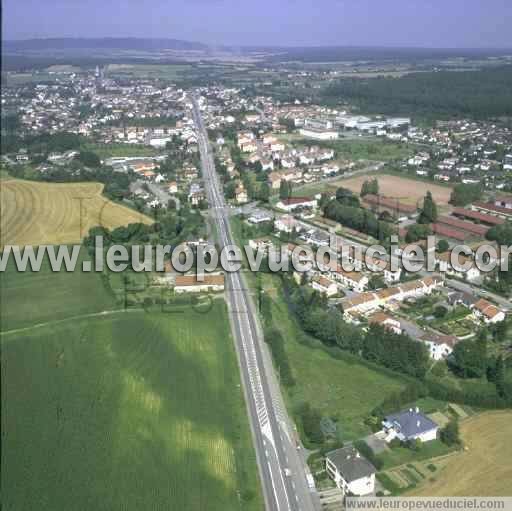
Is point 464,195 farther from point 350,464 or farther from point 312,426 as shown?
point 350,464

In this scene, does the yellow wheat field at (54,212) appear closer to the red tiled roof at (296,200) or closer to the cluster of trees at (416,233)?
the red tiled roof at (296,200)

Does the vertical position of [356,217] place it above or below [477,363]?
above

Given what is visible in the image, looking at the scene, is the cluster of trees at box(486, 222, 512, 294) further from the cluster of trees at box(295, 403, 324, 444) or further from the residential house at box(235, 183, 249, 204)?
the residential house at box(235, 183, 249, 204)

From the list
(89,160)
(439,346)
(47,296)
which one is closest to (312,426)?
(439,346)

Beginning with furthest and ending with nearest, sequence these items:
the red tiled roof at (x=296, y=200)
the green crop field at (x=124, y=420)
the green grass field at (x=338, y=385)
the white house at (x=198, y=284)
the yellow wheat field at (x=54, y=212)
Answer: the red tiled roof at (x=296, y=200) → the yellow wheat field at (x=54, y=212) → the white house at (x=198, y=284) → the green grass field at (x=338, y=385) → the green crop field at (x=124, y=420)

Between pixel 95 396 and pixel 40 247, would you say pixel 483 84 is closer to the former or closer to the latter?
pixel 40 247

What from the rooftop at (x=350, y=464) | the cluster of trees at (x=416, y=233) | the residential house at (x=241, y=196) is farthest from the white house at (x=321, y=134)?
the rooftop at (x=350, y=464)

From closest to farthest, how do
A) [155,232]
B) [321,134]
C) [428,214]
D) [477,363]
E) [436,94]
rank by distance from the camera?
[477,363], [155,232], [428,214], [321,134], [436,94]

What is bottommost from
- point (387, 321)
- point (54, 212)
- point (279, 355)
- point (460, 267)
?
point (279, 355)
